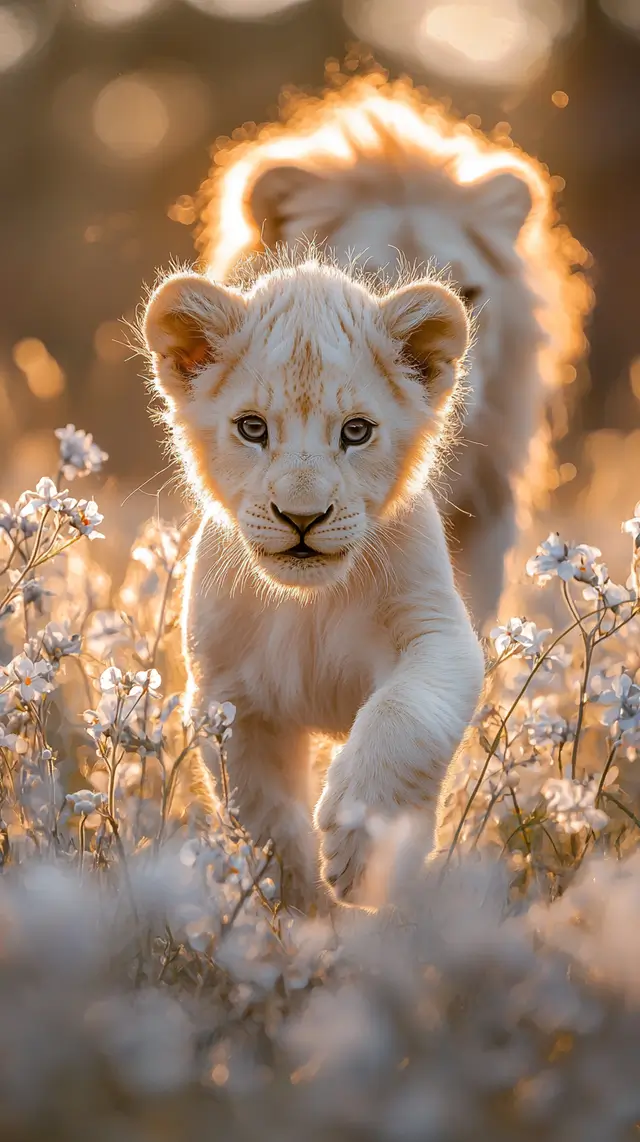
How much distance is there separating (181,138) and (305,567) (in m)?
7.41

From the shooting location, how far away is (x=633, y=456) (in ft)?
21.5

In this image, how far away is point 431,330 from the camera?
2.74 meters

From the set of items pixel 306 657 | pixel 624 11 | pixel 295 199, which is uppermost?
pixel 624 11

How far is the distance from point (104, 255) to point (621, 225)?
14.4 ft

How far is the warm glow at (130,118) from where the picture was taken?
9117mm

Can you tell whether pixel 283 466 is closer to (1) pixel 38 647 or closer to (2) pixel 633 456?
(1) pixel 38 647

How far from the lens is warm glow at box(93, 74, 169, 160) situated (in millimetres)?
9117

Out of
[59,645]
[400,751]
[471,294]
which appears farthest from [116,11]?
[400,751]

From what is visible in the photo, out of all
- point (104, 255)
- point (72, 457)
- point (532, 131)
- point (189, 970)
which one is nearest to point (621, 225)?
point (532, 131)

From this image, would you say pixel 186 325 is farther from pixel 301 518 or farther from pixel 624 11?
pixel 624 11

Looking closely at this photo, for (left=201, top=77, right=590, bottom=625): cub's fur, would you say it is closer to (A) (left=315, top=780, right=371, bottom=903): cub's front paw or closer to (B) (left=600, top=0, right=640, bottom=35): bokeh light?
(A) (left=315, top=780, right=371, bottom=903): cub's front paw

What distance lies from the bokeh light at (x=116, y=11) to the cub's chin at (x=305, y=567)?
6022mm

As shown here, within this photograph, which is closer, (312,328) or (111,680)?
(111,680)

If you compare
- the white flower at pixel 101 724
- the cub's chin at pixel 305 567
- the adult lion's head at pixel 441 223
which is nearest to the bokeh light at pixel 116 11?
the adult lion's head at pixel 441 223
